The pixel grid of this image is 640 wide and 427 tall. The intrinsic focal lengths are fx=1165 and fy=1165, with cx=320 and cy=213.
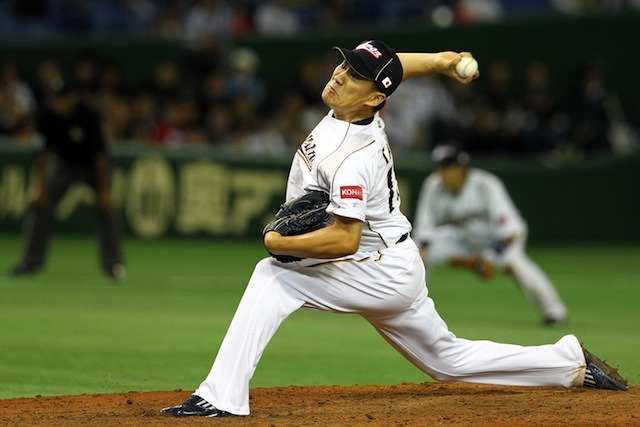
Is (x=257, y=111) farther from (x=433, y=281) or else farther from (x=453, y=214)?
(x=453, y=214)

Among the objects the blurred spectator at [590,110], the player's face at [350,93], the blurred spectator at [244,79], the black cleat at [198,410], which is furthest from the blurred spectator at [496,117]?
the black cleat at [198,410]

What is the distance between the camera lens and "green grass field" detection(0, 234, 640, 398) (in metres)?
7.80

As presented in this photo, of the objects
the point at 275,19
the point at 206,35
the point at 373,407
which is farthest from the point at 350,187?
the point at 275,19

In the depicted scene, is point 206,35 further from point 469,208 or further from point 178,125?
point 469,208

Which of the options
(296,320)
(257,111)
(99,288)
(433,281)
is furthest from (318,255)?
(257,111)

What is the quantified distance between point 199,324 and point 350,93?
4.84 meters

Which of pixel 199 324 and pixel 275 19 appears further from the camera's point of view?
pixel 275 19

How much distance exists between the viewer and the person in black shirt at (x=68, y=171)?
43.6 ft

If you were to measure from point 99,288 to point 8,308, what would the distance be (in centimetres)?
200

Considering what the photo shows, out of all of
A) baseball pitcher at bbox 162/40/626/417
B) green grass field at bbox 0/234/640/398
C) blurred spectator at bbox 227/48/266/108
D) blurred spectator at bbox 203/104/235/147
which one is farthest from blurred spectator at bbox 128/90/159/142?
baseball pitcher at bbox 162/40/626/417

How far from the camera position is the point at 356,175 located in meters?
5.67


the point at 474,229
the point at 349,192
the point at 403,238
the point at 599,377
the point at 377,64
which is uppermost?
the point at 377,64

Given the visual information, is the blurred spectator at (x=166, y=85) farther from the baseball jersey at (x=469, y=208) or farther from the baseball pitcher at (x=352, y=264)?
the baseball pitcher at (x=352, y=264)

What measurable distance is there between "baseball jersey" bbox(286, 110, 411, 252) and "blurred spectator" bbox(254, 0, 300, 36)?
1524 centimetres
